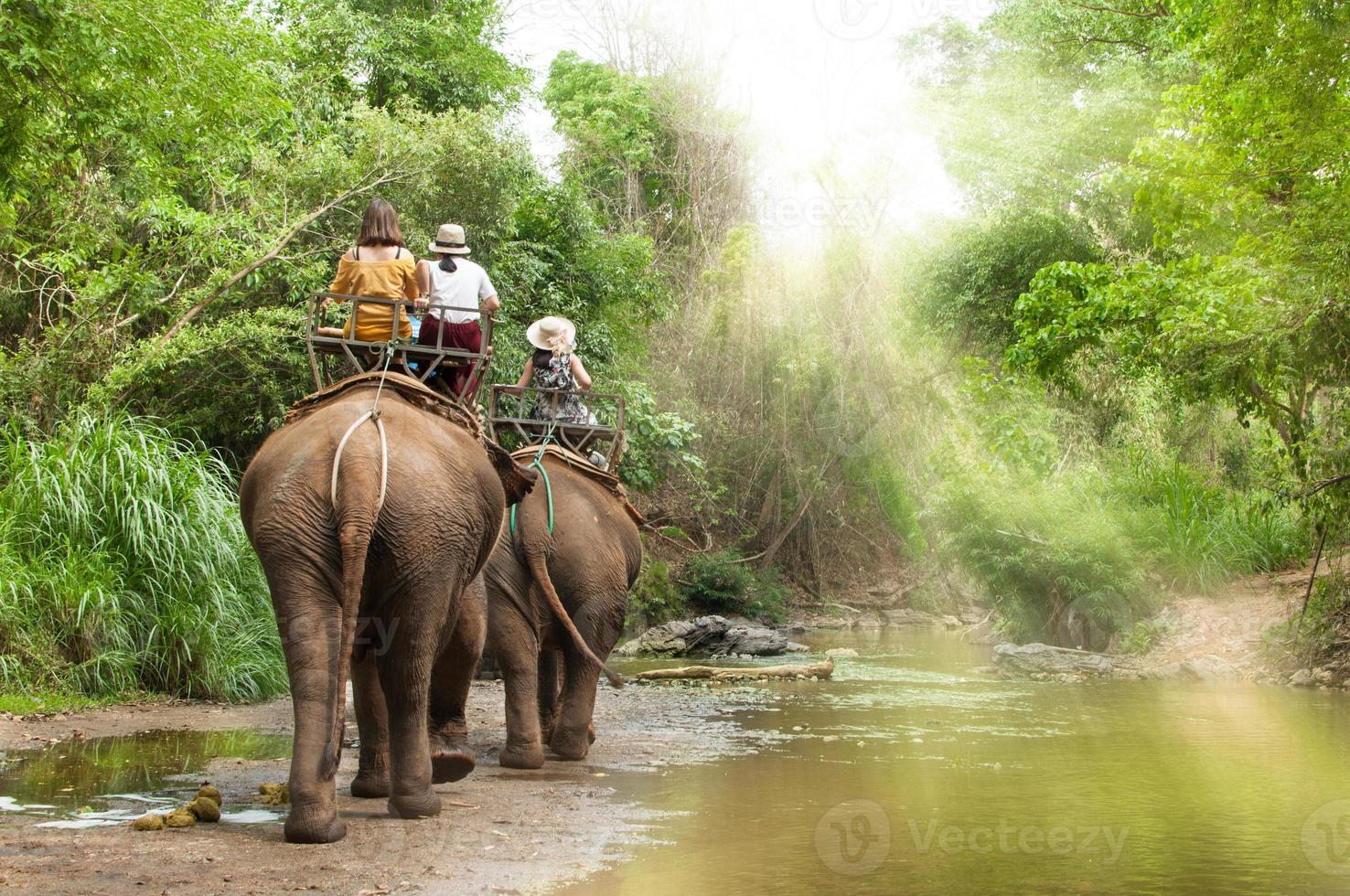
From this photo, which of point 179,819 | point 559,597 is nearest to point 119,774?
point 179,819

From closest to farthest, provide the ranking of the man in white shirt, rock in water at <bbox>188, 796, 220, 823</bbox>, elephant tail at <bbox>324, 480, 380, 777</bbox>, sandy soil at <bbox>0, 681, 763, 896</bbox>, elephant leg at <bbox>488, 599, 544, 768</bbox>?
sandy soil at <bbox>0, 681, 763, 896</bbox> → elephant tail at <bbox>324, 480, 380, 777</bbox> → rock in water at <bbox>188, 796, 220, 823</bbox> → the man in white shirt → elephant leg at <bbox>488, 599, 544, 768</bbox>

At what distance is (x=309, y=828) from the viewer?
502 centimetres

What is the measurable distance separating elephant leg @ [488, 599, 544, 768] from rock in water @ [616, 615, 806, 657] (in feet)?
33.6

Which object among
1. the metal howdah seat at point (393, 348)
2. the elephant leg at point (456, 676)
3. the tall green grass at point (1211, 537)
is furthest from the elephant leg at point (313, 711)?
the tall green grass at point (1211, 537)

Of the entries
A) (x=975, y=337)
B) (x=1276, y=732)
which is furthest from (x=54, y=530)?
(x=975, y=337)

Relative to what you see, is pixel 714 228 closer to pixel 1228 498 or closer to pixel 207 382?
pixel 1228 498

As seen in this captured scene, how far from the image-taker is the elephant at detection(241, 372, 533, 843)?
203 inches

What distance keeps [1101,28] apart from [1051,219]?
3.59 metres

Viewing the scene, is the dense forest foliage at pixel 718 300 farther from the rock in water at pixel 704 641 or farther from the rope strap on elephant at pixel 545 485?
the rope strap on elephant at pixel 545 485

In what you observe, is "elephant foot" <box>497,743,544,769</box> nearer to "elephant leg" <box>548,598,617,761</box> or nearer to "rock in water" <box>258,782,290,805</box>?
"elephant leg" <box>548,598,617,761</box>

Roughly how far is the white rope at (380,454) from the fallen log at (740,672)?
9293mm

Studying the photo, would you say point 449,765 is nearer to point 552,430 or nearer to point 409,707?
point 409,707

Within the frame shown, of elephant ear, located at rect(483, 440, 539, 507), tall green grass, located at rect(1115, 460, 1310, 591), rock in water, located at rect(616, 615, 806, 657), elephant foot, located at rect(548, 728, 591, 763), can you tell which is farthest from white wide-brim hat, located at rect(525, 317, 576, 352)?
tall green grass, located at rect(1115, 460, 1310, 591)

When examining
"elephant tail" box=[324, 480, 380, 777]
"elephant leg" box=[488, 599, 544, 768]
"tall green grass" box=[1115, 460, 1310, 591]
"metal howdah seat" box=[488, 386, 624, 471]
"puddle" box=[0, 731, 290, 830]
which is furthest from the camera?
"tall green grass" box=[1115, 460, 1310, 591]
